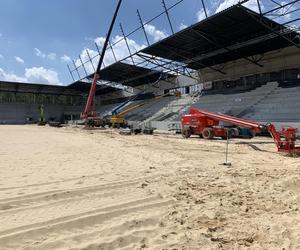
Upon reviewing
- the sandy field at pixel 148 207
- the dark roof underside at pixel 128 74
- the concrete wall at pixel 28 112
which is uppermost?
the dark roof underside at pixel 128 74

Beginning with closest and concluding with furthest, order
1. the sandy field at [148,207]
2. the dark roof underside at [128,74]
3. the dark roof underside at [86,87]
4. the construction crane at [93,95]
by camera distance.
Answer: the sandy field at [148,207]
the construction crane at [93,95]
the dark roof underside at [128,74]
the dark roof underside at [86,87]

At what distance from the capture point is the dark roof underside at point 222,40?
93.6 ft

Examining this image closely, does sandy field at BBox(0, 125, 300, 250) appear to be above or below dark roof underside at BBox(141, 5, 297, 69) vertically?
below

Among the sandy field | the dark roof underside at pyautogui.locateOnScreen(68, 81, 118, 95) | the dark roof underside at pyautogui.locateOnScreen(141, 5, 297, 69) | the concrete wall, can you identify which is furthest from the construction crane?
the sandy field

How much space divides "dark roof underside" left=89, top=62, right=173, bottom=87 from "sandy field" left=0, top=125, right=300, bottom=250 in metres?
41.0

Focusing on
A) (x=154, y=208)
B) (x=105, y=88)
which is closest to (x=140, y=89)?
(x=105, y=88)

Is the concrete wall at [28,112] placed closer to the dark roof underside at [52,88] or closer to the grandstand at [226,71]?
the dark roof underside at [52,88]

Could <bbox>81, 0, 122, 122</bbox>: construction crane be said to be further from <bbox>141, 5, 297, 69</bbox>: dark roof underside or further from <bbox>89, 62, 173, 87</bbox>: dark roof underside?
<bbox>141, 5, 297, 69</bbox>: dark roof underside

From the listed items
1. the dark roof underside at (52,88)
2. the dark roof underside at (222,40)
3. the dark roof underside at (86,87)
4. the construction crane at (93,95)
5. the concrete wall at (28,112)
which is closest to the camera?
the dark roof underside at (222,40)

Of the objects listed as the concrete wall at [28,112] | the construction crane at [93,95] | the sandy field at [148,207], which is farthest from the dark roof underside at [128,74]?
the sandy field at [148,207]

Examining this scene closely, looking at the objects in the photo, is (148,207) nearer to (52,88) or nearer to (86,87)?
(86,87)

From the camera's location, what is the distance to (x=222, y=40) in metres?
33.8

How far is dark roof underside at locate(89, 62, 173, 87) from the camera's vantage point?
1999 inches

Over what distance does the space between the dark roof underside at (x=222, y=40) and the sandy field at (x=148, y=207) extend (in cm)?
2075
